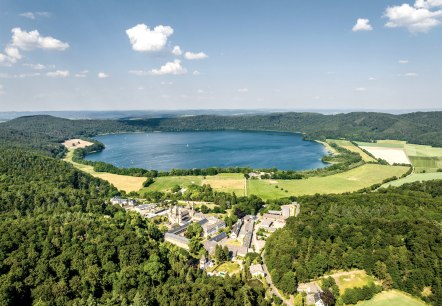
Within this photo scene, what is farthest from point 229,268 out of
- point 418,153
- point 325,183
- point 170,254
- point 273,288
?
point 418,153

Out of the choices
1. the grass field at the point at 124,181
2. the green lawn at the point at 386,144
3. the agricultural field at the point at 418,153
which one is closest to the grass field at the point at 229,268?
the grass field at the point at 124,181

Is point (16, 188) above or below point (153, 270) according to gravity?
above

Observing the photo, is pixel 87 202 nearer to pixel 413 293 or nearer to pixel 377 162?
pixel 413 293

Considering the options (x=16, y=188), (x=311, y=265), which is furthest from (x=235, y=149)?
(x=311, y=265)

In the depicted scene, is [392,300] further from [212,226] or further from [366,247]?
[212,226]

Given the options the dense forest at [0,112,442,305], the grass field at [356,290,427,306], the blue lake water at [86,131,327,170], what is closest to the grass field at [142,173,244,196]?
the blue lake water at [86,131,327,170]
